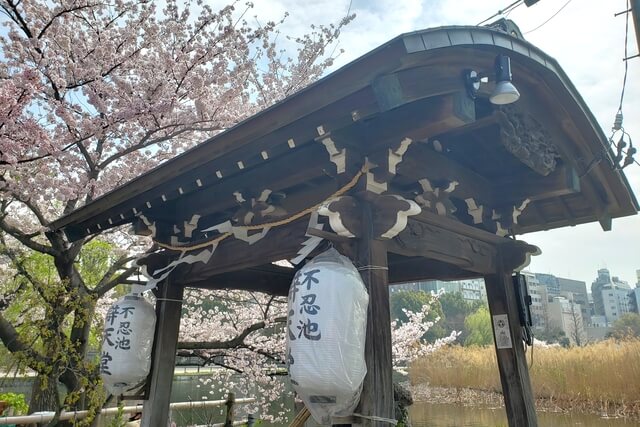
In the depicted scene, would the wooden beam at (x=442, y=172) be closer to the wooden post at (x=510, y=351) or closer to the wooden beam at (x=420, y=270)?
the wooden post at (x=510, y=351)

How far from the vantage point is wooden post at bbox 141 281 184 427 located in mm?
3807

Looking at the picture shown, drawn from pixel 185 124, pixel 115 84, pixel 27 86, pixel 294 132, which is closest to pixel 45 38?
pixel 115 84

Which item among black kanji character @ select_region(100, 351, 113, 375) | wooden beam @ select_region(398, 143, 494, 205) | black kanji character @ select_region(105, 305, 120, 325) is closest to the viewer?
wooden beam @ select_region(398, 143, 494, 205)

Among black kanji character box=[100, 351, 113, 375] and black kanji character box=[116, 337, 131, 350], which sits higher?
black kanji character box=[116, 337, 131, 350]

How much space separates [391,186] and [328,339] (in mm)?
1389

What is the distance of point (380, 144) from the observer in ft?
8.04

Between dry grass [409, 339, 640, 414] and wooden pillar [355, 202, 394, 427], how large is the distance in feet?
27.2

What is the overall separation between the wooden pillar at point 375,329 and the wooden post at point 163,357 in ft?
7.86

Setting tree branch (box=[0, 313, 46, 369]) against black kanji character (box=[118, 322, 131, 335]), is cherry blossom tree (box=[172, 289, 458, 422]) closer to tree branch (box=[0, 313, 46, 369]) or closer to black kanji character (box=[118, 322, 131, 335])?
tree branch (box=[0, 313, 46, 369])

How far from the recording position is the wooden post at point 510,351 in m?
3.48

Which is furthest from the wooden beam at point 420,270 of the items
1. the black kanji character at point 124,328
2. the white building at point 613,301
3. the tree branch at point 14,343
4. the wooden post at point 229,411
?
the white building at point 613,301

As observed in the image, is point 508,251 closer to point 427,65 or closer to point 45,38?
point 427,65

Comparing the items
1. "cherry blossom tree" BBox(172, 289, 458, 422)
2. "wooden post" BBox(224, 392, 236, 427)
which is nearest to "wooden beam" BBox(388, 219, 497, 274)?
"cherry blossom tree" BBox(172, 289, 458, 422)

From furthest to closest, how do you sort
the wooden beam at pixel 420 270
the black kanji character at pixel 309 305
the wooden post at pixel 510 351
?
the wooden beam at pixel 420 270, the wooden post at pixel 510 351, the black kanji character at pixel 309 305
